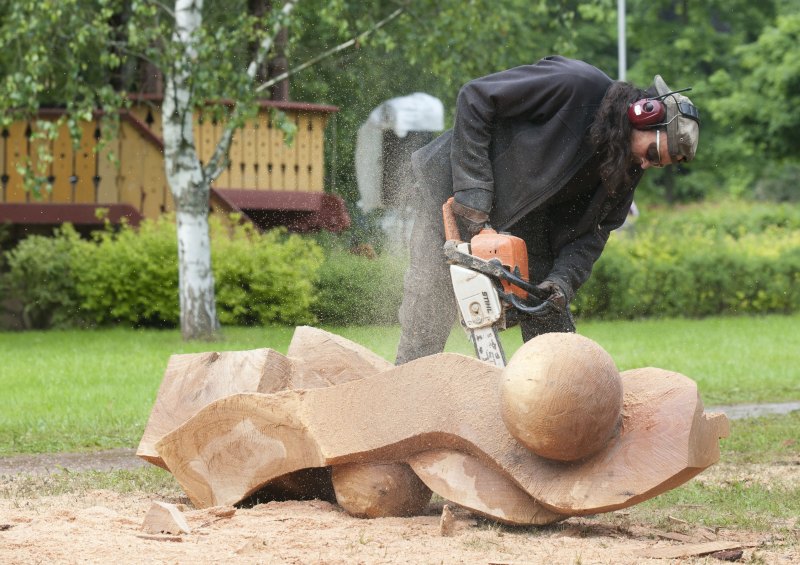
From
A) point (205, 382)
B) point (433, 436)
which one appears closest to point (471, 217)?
point (433, 436)

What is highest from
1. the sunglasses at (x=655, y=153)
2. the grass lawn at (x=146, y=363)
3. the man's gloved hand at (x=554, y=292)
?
the sunglasses at (x=655, y=153)

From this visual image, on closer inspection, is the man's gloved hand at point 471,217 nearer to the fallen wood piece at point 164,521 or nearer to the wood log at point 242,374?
the wood log at point 242,374

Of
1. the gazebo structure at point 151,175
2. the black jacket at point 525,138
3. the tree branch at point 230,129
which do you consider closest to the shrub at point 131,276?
the gazebo structure at point 151,175

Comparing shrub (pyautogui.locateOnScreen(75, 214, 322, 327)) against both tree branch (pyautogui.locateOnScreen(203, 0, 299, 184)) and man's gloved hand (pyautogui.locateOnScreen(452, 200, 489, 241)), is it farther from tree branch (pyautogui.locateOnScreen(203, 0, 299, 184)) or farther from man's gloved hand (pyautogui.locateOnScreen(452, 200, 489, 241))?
man's gloved hand (pyautogui.locateOnScreen(452, 200, 489, 241))

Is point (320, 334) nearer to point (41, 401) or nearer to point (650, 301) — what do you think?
point (41, 401)

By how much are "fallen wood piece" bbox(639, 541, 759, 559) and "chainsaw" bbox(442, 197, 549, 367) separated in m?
1.00

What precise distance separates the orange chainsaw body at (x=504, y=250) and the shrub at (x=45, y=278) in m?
10.8

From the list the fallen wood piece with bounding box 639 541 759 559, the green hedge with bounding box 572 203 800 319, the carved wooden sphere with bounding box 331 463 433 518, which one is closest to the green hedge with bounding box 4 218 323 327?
the green hedge with bounding box 572 203 800 319

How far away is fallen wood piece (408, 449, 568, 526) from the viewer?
4246 millimetres

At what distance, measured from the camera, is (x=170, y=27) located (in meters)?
12.8

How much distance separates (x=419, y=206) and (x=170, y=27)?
8.19 metres

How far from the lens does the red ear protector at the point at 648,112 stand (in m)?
4.68

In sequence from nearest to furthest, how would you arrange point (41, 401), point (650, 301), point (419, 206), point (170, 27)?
point (419, 206), point (41, 401), point (170, 27), point (650, 301)

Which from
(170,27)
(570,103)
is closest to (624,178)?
(570,103)
